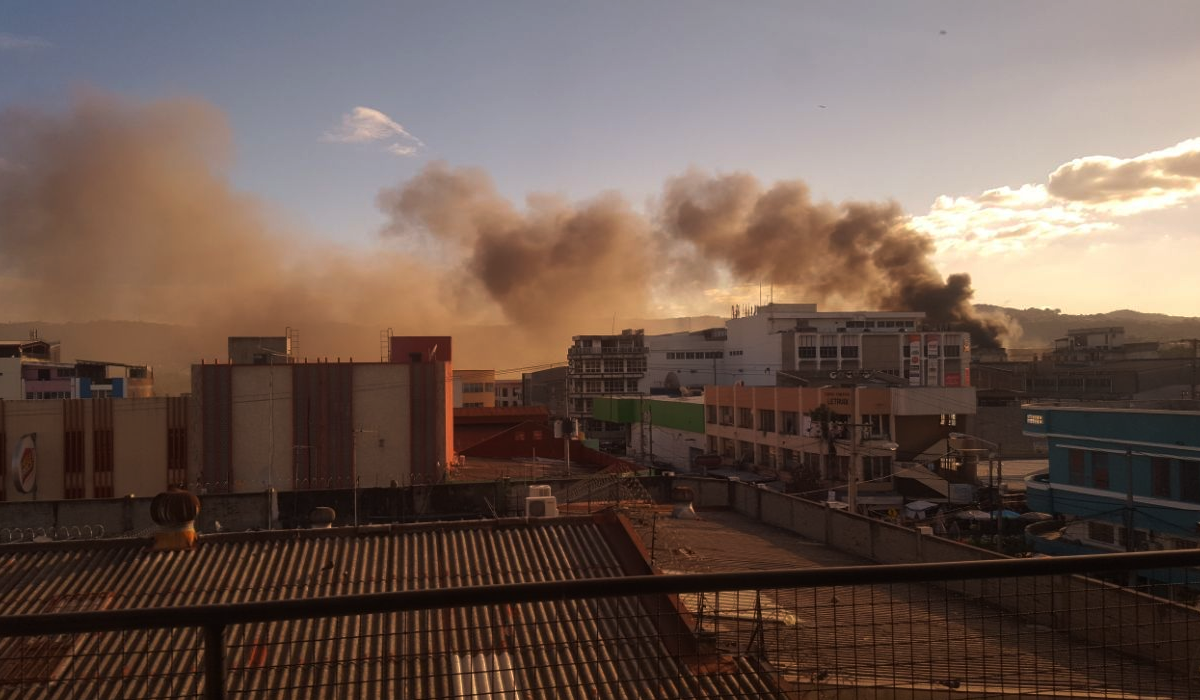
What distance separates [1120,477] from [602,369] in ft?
122

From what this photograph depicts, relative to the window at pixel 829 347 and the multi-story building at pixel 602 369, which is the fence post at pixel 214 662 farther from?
the multi-story building at pixel 602 369

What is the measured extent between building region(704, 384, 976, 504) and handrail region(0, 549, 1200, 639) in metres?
21.5

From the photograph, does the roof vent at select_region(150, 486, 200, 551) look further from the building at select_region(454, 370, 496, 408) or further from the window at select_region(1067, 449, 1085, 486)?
the building at select_region(454, 370, 496, 408)

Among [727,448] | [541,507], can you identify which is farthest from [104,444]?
[727,448]

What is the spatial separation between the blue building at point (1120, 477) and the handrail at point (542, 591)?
1241 centimetres

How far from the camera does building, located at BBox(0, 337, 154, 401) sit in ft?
121

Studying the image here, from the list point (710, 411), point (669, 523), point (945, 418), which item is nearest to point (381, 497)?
point (669, 523)

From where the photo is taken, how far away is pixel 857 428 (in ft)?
76.9

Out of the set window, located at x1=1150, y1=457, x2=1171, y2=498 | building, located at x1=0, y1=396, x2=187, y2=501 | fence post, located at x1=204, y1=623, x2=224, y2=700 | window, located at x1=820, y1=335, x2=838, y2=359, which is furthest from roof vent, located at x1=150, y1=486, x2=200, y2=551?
window, located at x1=820, y1=335, x2=838, y2=359

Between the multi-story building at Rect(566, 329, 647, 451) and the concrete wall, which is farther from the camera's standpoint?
the multi-story building at Rect(566, 329, 647, 451)

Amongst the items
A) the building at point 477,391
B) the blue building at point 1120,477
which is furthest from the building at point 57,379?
the blue building at point 1120,477

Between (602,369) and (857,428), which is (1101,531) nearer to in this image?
(857,428)

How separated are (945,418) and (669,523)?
1748 centimetres

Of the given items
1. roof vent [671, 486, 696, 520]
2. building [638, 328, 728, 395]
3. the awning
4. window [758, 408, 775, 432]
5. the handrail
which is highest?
building [638, 328, 728, 395]
